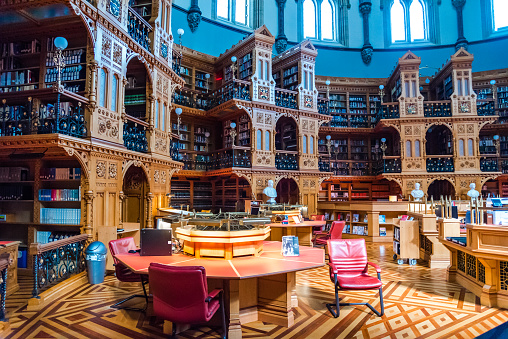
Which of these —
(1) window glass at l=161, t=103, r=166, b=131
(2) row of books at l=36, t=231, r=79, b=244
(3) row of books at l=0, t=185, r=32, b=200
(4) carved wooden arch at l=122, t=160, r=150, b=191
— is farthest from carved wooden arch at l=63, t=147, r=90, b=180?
(1) window glass at l=161, t=103, r=166, b=131

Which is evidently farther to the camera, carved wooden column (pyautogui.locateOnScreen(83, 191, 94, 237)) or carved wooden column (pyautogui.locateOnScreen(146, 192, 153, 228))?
carved wooden column (pyautogui.locateOnScreen(146, 192, 153, 228))

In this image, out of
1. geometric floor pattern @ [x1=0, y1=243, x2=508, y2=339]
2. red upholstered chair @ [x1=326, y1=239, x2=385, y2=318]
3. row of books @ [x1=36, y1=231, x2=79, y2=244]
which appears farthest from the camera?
row of books @ [x1=36, y1=231, x2=79, y2=244]

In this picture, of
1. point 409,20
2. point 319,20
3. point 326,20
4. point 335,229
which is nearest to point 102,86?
point 335,229

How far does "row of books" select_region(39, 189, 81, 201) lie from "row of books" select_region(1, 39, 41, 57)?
9.59 ft

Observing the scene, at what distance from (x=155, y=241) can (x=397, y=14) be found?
18634 mm

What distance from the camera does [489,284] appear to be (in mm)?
4633

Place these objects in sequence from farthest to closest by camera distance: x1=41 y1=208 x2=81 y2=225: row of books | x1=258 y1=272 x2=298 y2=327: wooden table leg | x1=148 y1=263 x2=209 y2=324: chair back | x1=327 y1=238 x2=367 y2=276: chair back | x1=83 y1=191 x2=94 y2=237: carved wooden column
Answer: x1=41 y1=208 x2=81 y2=225: row of books < x1=83 y1=191 x2=94 y2=237: carved wooden column < x1=327 y1=238 x2=367 y2=276: chair back < x1=258 y1=272 x2=298 y2=327: wooden table leg < x1=148 y1=263 x2=209 y2=324: chair back

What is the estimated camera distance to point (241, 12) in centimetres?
1652

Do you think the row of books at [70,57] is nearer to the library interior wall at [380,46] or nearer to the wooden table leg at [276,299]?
the wooden table leg at [276,299]

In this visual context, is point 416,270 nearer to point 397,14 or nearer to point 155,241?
point 155,241

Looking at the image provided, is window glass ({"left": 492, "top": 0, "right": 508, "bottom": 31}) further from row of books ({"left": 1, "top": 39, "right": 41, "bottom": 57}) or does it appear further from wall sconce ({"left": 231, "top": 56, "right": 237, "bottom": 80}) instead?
row of books ({"left": 1, "top": 39, "right": 41, "bottom": 57})

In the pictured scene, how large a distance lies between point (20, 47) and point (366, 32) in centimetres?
1527

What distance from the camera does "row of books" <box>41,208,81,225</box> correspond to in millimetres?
6480

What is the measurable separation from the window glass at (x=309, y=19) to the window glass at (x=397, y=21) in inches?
159
